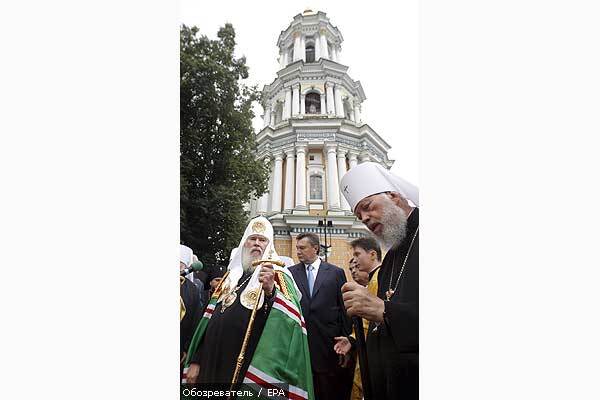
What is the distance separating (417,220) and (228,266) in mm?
760

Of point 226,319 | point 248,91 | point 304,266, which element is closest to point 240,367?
point 226,319

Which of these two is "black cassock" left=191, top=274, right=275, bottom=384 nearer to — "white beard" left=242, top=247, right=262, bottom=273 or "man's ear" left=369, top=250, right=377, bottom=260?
"white beard" left=242, top=247, right=262, bottom=273

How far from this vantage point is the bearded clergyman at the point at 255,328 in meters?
1.26

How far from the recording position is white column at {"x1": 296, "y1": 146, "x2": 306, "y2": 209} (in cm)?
150

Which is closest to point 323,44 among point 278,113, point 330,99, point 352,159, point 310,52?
point 310,52

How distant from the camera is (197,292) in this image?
1.37 meters

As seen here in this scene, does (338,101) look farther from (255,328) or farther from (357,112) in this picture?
(255,328)

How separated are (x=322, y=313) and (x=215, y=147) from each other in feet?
2.62

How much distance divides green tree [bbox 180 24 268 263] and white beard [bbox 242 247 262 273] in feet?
0.18

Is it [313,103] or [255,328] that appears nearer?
[255,328]

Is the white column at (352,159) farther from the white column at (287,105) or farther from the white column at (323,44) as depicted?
the white column at (323,44)

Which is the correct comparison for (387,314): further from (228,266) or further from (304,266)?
(228,266)

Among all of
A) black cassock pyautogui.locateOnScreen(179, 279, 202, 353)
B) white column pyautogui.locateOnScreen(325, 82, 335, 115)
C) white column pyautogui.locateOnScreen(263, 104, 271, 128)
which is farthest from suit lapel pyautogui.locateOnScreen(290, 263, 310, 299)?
white column pyautogui.locateOnScreen(325, 82, 335, 115)

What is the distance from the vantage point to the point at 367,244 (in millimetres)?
1354
